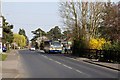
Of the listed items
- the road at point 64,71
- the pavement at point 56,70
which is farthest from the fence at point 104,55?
the road at point 64,71

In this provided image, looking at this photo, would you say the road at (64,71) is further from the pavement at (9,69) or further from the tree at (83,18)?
the tree at (83,18)

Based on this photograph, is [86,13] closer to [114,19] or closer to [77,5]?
[77,5]

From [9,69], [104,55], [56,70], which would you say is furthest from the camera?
[104,55]

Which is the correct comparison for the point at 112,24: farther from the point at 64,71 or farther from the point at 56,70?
the point at 64,71

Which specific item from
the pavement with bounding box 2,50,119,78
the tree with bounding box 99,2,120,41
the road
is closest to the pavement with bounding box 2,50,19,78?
the pavement with bounding box 2,50,119,78

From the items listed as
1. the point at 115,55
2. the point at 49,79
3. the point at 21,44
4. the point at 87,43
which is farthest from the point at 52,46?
the point at 21,44

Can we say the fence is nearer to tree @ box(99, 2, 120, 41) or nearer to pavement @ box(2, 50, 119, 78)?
pavement @ box(2, 50, 119, 78)

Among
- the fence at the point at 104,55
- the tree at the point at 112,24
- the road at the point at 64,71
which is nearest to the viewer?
the road at the point at 64,71

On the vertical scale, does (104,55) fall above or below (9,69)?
above

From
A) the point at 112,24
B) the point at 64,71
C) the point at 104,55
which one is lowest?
the point at 64,71

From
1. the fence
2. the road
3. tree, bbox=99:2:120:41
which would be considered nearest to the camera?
the road

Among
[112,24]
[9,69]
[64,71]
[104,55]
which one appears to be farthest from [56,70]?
[112,24]

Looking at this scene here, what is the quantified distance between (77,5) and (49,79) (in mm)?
49910

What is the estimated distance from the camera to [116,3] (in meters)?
56.2
